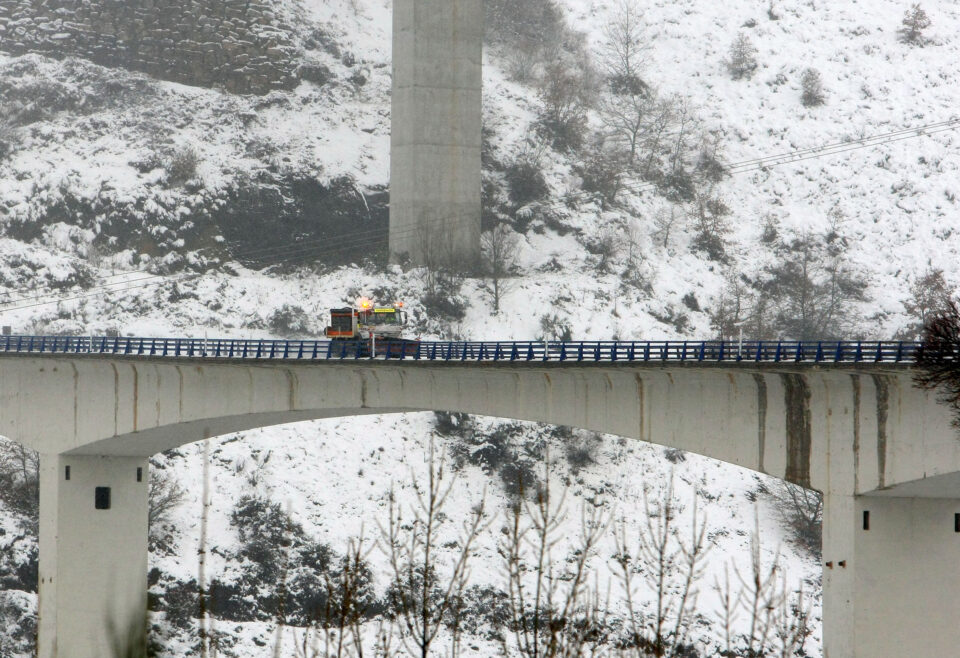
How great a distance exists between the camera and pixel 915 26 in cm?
10062

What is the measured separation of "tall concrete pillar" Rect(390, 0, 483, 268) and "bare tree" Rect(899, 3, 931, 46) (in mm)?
42981

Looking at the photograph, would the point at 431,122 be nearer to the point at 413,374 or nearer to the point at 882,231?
the point at 882,231

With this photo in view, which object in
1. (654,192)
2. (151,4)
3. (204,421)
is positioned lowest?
(204,421)

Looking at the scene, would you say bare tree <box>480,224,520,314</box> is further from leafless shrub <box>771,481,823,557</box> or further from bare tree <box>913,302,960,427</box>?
bare tree <box>913,302,960,427</box>

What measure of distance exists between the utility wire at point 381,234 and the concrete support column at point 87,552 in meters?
25.5

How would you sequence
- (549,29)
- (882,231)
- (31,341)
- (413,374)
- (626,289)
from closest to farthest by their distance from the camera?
(413,374) < (31,341) < (626,289) < (882,231) < (549,29)

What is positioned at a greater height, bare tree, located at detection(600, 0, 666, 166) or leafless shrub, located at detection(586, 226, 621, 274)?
bare tree, located at detection(600, 0, 666, 166)

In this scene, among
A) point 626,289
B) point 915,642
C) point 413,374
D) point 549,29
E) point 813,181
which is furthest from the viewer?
point 549,29

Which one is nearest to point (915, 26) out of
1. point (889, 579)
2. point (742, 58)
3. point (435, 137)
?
point (742, 58)

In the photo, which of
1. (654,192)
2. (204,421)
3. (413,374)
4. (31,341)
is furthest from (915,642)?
(654,192)

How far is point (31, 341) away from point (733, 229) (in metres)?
47.6

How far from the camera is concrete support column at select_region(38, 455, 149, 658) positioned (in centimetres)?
4472

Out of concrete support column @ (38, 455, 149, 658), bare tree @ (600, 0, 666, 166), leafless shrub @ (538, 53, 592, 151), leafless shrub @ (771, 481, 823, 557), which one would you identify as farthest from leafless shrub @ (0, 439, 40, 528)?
bare tree @ (600, 0, 666, 166)

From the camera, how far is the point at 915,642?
30.7 meters
